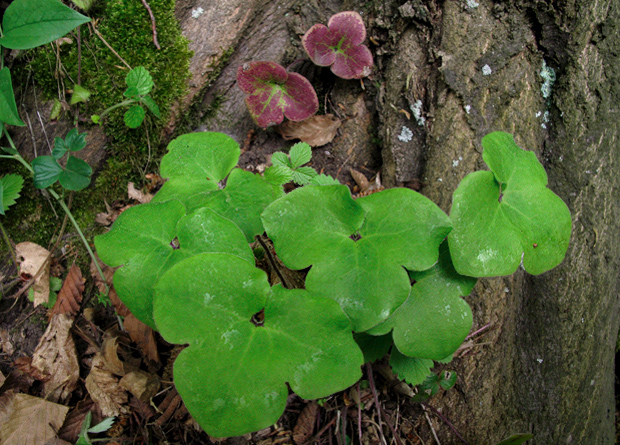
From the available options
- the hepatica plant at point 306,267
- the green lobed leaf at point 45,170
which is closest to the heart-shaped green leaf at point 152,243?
the hepatica plant at point 306,267

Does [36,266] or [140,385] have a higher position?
[36,266]

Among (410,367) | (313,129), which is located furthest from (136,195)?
(410,367)

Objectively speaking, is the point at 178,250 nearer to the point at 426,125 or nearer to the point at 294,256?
the point at 294,256

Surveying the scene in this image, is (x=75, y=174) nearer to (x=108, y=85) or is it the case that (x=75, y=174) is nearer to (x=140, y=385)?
(x=108, y=85)

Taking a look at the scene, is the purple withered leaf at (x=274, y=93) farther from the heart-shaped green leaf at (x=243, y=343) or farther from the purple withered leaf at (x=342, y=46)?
the heart-shaped green leaf at (x=243, y=343)

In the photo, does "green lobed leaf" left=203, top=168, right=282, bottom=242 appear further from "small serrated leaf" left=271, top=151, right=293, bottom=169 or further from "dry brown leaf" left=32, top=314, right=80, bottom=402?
"dry brown leaf" left=32, top=314, right=80, bottom=402

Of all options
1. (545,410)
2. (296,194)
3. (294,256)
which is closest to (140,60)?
(296,194)
